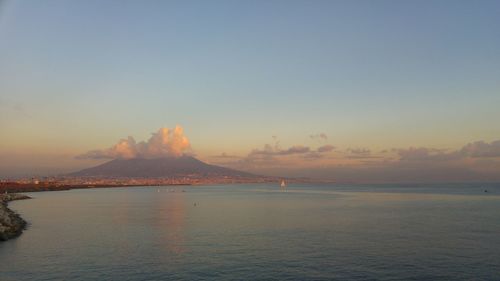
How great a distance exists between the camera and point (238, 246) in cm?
4272

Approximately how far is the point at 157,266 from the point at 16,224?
3330cm

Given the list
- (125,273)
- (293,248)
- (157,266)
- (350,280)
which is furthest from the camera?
(293,248)

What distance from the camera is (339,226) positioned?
57.8 metres

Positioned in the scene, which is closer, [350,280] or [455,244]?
[350,280]

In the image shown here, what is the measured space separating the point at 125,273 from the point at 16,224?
1320 inches

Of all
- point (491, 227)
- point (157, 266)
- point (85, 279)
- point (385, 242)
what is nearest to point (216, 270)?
point (157, 266)

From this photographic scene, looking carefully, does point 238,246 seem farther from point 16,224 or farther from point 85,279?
point 16,224

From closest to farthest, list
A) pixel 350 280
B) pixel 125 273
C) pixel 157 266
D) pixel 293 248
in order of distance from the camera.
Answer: pixel 350 280 < pixel 125 273 < pixel 157 266 < pixel 293 248

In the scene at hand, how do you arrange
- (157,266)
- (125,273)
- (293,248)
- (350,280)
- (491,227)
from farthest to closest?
(491,227), (293,248), (157,266), (125,273), (350,280)

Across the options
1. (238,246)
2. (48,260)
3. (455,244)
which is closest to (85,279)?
(48,260)

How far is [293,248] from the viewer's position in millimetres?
41219

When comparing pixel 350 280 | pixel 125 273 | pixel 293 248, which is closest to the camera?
pixel 350 280

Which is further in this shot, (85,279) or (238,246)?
(238,246)

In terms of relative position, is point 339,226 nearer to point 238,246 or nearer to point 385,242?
point 385,242
